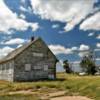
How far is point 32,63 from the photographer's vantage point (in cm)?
4869

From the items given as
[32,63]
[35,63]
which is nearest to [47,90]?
[32,63]

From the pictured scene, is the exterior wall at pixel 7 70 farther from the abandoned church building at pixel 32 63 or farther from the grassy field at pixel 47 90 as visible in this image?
the grassy field at pixel 47 90


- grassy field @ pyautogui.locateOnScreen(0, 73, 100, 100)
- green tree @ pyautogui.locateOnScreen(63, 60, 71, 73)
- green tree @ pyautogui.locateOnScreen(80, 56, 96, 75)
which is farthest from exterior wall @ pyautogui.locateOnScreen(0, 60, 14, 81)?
green tree @ pyautogui.locateOnScreen(63, 60, 71, 73)

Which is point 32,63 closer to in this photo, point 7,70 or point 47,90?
point 7,70

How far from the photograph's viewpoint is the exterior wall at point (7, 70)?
48.5 metres

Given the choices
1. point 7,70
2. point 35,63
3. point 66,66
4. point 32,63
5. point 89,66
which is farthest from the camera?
point 66,66

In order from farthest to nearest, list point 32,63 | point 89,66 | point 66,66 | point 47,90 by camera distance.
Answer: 1. point 66,66
2. point 89,66
3. point 32,63
4. point 47,90

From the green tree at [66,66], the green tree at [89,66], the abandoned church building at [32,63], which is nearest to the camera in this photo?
the abandoned church building at [32,63]

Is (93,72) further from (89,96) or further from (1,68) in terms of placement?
(89,96)

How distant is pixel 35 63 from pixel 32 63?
0.60 meters

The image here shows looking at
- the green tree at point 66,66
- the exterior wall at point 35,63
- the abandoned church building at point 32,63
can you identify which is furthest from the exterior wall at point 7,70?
the green tree at point 66,66

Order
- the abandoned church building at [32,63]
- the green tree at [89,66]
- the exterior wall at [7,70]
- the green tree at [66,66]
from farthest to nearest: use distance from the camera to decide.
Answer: the green tree at [66,66] → the green tree at [89,66] → the exterior wall at [7,70] → the abandoned church building at [32,63]

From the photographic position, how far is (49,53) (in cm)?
5050

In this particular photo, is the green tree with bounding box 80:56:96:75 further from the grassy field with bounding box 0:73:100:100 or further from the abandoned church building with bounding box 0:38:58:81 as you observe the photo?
the grassy field with bounding box 0:73:100:100
